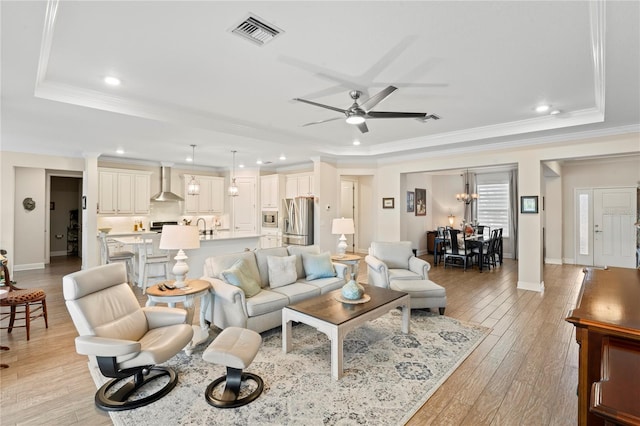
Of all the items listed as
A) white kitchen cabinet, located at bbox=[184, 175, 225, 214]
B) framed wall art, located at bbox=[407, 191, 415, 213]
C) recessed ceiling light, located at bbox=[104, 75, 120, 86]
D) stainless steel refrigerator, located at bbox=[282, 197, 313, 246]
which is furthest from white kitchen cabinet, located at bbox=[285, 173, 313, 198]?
recessed ceiling light, located at bbox=[104, 75, 120, 86]

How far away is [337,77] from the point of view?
3215 millimetres

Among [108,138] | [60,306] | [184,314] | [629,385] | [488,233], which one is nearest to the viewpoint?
[629,385]

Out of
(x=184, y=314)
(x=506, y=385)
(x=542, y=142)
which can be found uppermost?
(x=542, y=142)

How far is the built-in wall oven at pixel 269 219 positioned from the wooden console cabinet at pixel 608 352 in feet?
22.8

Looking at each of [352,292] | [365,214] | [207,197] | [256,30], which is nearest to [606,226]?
[365,214]

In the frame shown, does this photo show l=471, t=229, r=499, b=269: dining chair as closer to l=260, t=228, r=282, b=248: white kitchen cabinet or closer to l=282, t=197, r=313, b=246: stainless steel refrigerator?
l=282, t=197, r=313, b=246: stainless steel refrigerator

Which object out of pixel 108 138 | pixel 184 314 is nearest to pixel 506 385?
pixel 184 314

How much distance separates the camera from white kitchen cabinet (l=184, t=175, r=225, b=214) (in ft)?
27.5

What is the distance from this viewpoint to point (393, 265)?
16.0 feet

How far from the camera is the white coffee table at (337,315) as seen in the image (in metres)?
2.69

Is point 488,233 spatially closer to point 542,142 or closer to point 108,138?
point 542,142

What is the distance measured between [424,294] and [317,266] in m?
1.46

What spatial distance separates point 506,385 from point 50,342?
4.56m

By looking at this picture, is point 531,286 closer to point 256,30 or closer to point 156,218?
point 256,30
